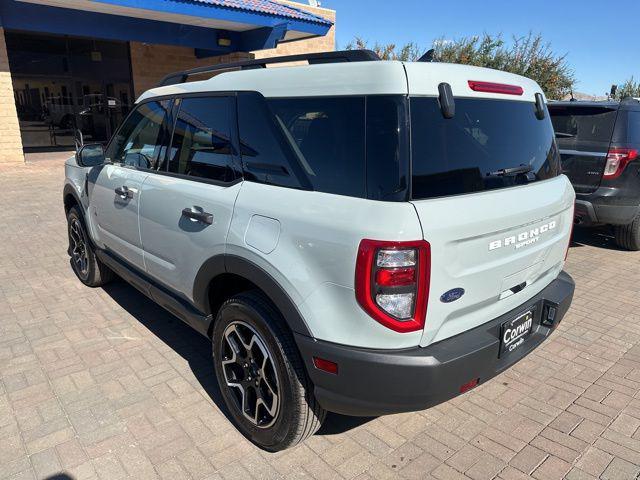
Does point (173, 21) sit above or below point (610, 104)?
above

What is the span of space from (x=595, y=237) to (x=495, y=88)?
18.6 ft

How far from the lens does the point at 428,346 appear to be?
2.04m

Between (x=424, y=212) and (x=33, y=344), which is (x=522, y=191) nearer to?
(x=424, y=212)

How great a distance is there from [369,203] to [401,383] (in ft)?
2.49

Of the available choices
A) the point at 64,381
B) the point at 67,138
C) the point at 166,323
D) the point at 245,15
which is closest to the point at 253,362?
the point at 64,381

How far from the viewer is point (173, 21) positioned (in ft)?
42.8

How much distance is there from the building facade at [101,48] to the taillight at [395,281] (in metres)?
11.1

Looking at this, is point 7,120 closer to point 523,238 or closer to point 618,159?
point 618,159

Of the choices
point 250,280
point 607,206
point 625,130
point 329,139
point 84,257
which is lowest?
point 84,257

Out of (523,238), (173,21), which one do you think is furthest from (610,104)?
(173,21)

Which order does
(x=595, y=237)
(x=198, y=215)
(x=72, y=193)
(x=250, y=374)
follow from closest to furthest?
(x=250, y=374), (x=198, y=215), (x=72, y=193), (x=595, y=237)

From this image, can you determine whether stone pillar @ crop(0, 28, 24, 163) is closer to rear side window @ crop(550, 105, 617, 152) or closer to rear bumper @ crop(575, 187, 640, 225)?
rear side window @ crop(550, 105, 617, 152)

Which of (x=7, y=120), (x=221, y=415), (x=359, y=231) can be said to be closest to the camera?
(x=359, y=231)

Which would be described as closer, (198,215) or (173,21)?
(198,215)
